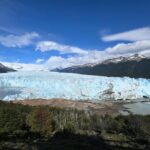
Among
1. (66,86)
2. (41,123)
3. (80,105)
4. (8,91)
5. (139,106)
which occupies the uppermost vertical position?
(66,86)

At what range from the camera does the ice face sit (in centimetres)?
5831

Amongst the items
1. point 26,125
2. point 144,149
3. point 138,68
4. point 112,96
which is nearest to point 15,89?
point 112,96

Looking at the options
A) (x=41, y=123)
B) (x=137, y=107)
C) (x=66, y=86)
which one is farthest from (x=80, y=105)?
(x=41, y=123)

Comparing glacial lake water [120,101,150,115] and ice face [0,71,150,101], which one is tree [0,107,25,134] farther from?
glacial lake water [120,101,150,115]

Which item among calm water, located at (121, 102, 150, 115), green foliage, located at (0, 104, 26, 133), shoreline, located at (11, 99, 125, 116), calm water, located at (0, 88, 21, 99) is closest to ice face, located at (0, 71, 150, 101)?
calm water, located at (0, 88, 21, 99)

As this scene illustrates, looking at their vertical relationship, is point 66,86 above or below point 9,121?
above

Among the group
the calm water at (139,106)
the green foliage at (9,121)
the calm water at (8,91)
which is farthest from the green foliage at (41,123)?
the calm water at (139,106)

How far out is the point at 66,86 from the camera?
198ft

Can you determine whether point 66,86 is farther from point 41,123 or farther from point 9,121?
point 9,121

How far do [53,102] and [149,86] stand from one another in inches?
779

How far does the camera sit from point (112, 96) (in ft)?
228

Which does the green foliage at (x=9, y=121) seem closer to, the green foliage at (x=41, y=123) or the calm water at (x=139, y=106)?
the green foliage at (x=41, y=123)

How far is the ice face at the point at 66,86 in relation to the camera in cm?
5831

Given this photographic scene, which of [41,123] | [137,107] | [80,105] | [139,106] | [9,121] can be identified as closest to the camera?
[9,121]
